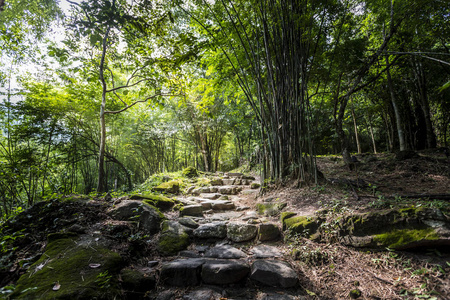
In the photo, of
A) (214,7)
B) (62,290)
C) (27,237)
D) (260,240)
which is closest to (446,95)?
(214,7)

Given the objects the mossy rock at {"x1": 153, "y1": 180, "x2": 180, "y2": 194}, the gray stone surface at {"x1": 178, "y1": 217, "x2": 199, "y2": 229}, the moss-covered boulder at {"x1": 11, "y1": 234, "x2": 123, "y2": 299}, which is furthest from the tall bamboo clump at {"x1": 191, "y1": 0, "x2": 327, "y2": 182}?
the moss-covered boulder at {"x1": 11, "y1": 234, "x2": 123, "y2": 299}

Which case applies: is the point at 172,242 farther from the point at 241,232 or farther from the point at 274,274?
the point at 274,274

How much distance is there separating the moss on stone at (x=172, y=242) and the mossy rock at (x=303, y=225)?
1.22 metres

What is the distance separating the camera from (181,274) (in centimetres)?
149

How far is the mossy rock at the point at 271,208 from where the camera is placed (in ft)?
8.66

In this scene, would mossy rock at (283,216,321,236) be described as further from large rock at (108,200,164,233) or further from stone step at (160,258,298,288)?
large rock at (108,200,164,233)

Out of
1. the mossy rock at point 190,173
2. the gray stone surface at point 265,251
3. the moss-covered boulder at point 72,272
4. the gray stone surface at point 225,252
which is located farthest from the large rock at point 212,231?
the mossy rock at point 190,173

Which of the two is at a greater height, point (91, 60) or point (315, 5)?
point (315, 5)

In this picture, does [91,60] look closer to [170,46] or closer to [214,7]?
[170,46]

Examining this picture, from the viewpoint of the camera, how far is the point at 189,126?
8656 millimetres

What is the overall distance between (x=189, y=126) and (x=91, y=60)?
5.41 metres

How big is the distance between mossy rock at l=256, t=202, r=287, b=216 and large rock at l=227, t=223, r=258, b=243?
1.92 ft

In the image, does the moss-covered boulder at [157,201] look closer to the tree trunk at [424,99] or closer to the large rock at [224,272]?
the large rock at [224,272]

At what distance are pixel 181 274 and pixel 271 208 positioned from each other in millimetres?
1653
